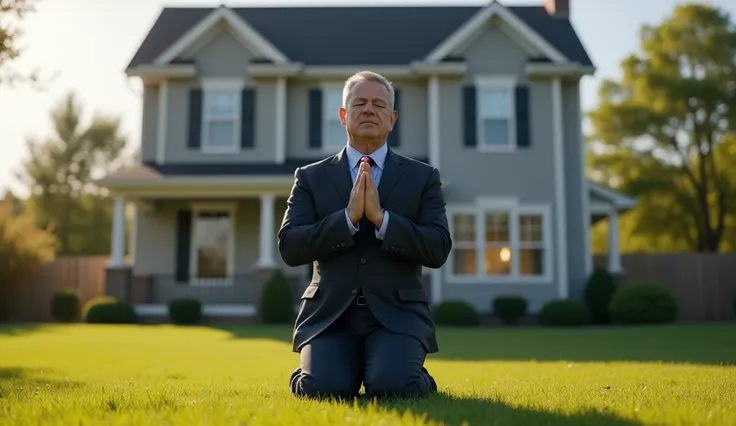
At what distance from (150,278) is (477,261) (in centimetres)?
799

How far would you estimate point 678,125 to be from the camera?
89.3ft

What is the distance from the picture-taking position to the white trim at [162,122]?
1895cm

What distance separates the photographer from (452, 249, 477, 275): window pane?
18.4m

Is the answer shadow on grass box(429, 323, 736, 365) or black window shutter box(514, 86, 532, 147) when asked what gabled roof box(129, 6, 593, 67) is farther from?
shadow on grass box(429, 323, 736, 365)

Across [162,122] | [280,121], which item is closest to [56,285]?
[162,122]

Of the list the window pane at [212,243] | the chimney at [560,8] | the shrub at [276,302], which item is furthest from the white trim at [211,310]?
the chimney at [560,8]

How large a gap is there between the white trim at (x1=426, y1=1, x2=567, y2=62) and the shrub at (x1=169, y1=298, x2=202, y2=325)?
8090mm

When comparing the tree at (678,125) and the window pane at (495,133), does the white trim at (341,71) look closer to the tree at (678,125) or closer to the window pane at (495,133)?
the window pane at (495,133)

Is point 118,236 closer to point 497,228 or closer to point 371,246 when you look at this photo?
point 497,228

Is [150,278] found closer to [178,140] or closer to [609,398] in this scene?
[178,140]

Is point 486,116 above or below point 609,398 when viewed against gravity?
above

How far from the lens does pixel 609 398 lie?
4.00 meters

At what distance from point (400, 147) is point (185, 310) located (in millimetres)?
6629

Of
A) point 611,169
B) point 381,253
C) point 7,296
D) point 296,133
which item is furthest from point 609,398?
point 611,169
